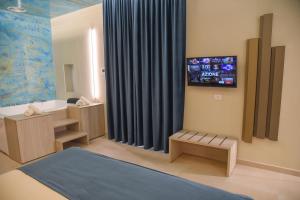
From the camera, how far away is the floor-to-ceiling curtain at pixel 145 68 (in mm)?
3143

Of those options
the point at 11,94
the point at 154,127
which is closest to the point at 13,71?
the point at 11,94

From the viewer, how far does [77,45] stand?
4707 mm

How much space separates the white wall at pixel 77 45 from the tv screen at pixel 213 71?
7.05ft

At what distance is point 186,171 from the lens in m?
2.79

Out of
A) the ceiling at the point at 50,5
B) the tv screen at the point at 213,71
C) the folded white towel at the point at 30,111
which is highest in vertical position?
the ceiling at the point at 50,5

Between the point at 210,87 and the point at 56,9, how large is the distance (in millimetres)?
3767

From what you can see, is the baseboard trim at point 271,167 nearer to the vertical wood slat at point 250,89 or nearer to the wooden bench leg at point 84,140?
the vertical wood slat at point 250,89

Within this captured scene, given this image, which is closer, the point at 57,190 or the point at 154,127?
the point at 57,190

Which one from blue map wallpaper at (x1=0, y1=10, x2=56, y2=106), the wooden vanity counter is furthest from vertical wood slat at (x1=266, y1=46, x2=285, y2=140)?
blue map wallpaper at (x1=0, y1=10, x2=56, y2=106)

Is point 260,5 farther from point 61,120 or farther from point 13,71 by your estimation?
point 13,71

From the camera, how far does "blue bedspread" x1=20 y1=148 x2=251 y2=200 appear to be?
140 centimetres

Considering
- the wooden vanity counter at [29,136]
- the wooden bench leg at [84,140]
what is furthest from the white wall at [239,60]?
the wooden vanity counter at [29,136]

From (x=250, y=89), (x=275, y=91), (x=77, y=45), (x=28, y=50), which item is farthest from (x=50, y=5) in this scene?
(x=275, y=91)

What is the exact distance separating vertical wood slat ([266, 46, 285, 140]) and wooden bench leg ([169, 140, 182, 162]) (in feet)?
4.35
